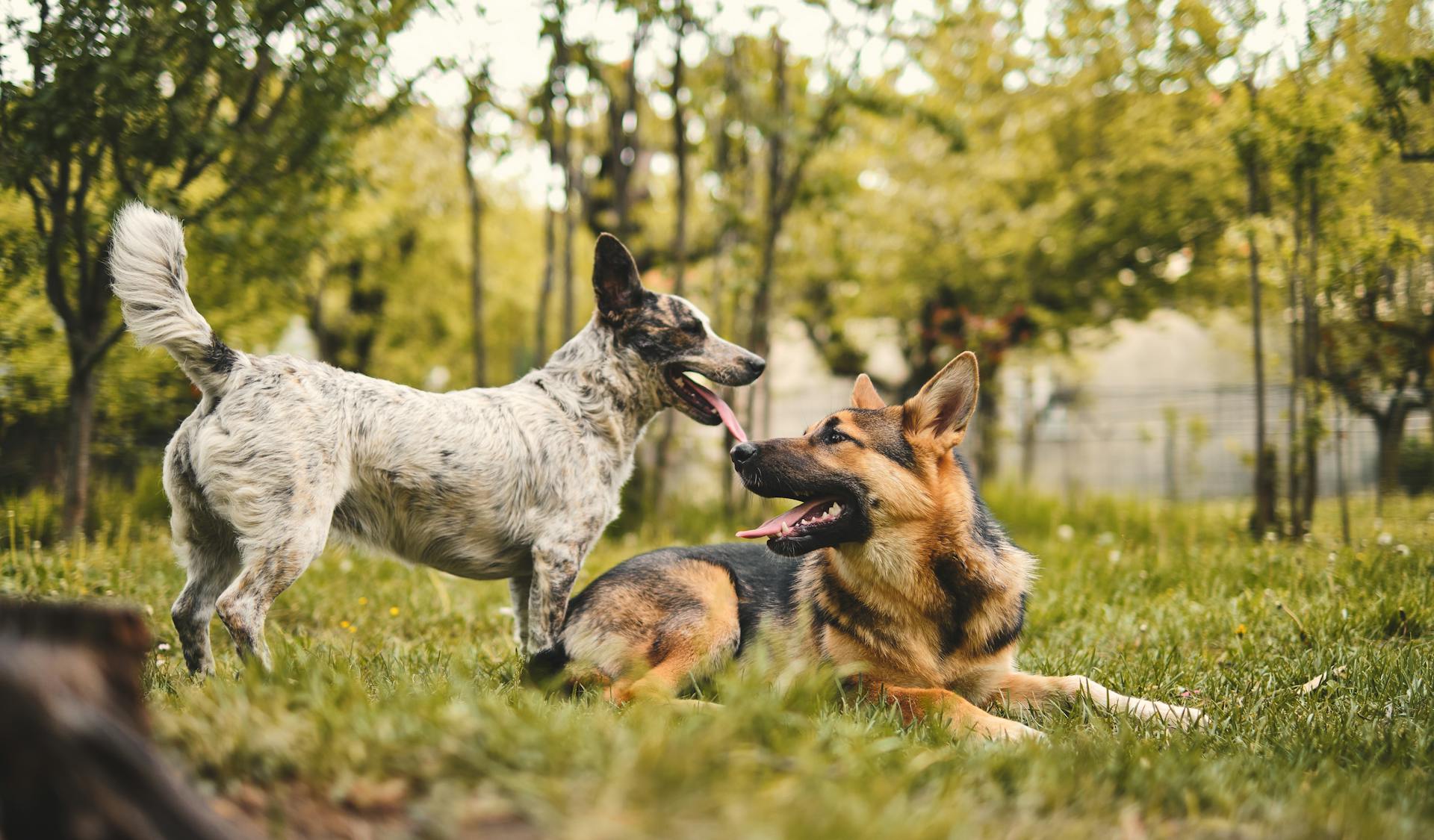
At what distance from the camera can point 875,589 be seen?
3.94m

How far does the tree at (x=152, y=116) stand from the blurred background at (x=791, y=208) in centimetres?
3

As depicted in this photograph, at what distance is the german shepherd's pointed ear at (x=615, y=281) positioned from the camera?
497 centimetres

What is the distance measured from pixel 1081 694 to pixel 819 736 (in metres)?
1.69

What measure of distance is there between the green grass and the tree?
2031 millimetres

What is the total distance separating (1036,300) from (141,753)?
53.8 ft

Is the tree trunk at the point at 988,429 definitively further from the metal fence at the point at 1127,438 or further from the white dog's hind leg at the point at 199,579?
the white dog's hind leg at the point at 199,579

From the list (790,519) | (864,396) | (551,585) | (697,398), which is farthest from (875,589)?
(697,398)

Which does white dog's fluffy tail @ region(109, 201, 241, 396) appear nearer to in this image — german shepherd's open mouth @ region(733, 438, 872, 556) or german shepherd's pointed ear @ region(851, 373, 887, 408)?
german shepherd's open mouth @ region(733, 438, 872, 556)

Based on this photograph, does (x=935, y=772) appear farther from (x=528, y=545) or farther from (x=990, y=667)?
(x=528, y=545)

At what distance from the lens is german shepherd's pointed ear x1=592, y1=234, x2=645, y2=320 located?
4969mm

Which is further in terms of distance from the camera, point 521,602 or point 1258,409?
point 1258,409

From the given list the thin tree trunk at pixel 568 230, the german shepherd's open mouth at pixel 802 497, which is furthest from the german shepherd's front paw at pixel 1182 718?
the thin tree trunk at pixel 568 230

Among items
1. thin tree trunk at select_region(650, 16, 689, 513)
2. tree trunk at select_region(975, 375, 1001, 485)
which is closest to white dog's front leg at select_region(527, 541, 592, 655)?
thin tree trunk at select_region(650, 16, 689, 513)

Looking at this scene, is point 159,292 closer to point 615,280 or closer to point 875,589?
point 615,280
